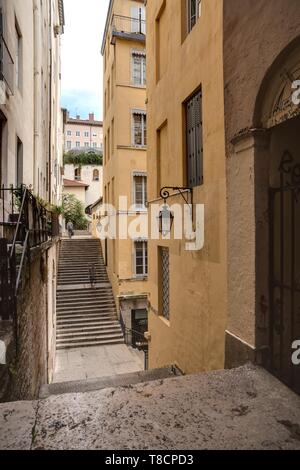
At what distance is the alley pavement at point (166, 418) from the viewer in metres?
2.18

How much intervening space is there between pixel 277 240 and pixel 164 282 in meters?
4.81

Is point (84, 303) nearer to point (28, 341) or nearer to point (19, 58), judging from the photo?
point (19, 58)

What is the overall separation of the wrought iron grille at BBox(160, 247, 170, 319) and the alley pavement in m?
4.52

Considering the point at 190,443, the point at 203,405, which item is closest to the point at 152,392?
the point at 203,405

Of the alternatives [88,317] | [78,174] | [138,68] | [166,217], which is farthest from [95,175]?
[166,217]

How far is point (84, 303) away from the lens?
1794 centimetres

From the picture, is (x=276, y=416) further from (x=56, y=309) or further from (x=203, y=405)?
(x=56, y=309)

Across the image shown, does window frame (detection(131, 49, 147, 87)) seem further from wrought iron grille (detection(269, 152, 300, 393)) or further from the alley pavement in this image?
the alley pavement

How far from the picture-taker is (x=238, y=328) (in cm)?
369

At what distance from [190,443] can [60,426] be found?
3.26 ft

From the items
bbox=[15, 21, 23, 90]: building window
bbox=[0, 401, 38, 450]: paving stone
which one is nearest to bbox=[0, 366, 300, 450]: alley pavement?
bbox=[0, 401, 38, 450]: paving stone

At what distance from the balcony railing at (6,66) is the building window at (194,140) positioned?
4403 millimetres
